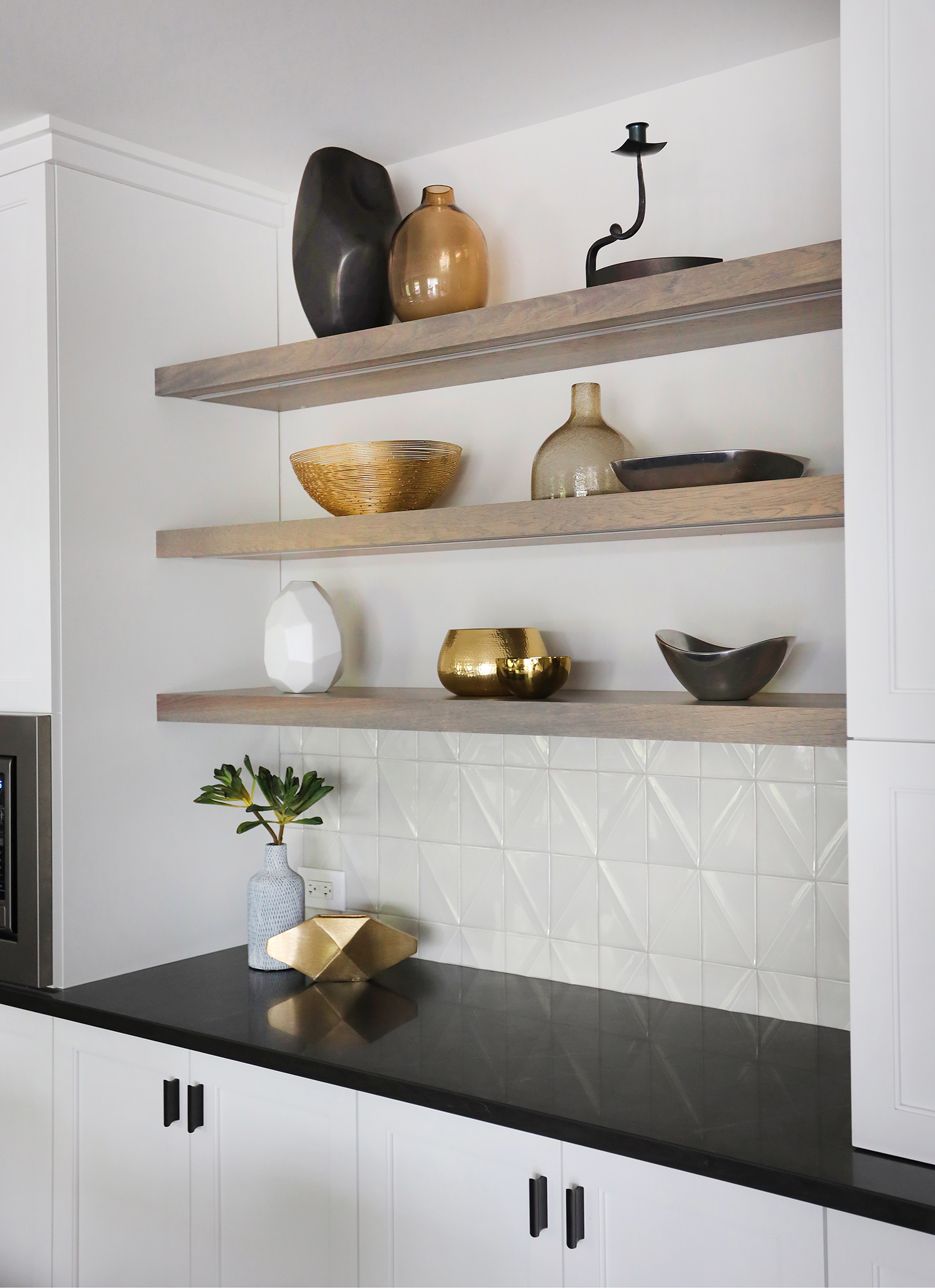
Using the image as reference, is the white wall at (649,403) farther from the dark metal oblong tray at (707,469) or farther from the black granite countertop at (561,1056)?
the black granite countertop at (561,1056)

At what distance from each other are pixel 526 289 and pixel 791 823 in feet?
3.77

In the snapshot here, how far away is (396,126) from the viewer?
2.29m

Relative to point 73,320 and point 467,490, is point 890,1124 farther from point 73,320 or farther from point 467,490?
point 73,320

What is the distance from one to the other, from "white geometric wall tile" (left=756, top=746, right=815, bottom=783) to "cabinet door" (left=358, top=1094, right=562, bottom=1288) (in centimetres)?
73

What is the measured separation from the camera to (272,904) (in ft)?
7.89

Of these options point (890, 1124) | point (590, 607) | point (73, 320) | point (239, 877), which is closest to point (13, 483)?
point (73, 320)

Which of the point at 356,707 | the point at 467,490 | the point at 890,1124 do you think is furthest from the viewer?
the point at 467,490

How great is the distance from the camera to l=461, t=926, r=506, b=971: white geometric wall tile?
7.67 feet

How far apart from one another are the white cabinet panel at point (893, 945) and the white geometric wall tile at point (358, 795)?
1.23 metres

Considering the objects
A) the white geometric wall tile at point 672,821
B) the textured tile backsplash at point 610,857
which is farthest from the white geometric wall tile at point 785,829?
the white geometric wall tile at point 672,821

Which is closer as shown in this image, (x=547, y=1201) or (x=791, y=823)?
(x=547, y=1201)

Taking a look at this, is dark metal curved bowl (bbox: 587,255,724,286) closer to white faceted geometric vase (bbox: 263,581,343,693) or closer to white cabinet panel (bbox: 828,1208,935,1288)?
white faceted geometric vase (bbox: 263,581,343,693)

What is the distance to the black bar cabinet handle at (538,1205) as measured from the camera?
5.42 ft

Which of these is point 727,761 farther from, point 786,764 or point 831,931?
point 831,931
